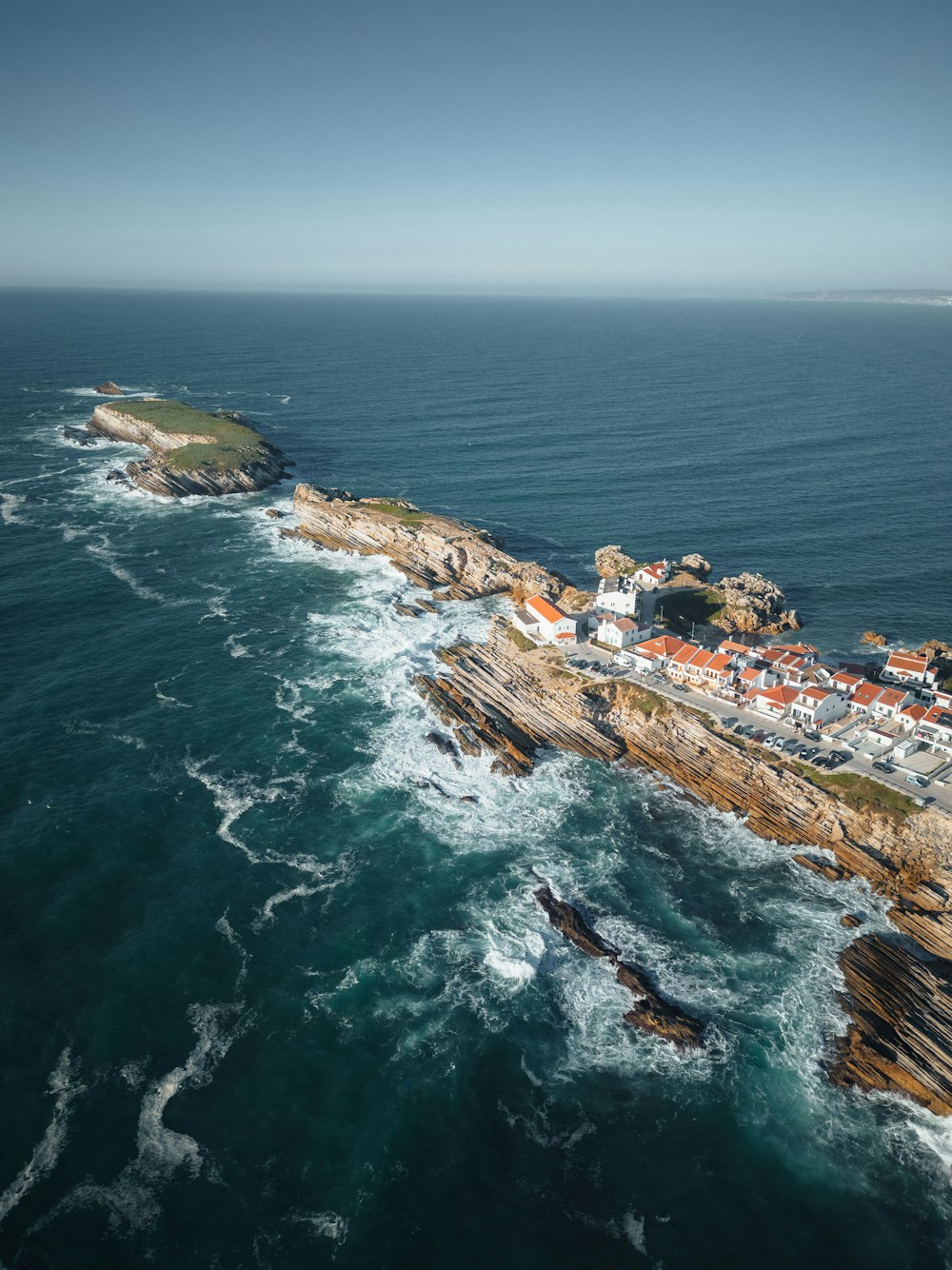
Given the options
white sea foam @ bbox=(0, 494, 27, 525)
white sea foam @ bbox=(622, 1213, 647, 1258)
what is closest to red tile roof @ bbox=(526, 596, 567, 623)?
white sea foam @ bbox=(622, 1213, 647, 1258)

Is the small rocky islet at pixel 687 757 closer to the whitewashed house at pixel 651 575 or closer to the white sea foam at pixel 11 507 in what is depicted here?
the whitewashed house at pixel 651 575

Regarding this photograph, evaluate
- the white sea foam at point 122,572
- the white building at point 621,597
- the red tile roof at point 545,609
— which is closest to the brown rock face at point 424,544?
the red tile roof at point 545,609

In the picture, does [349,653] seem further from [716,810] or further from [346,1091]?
[346,1091]

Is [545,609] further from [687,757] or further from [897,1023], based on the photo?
[897,1023]

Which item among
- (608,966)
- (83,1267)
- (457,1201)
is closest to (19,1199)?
(83,1267)

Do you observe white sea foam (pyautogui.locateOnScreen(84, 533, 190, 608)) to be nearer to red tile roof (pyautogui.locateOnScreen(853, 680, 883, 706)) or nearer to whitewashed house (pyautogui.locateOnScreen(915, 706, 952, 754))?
red tile roof (pyautogui.locateOnScreen(853, 680, 883, 706))
